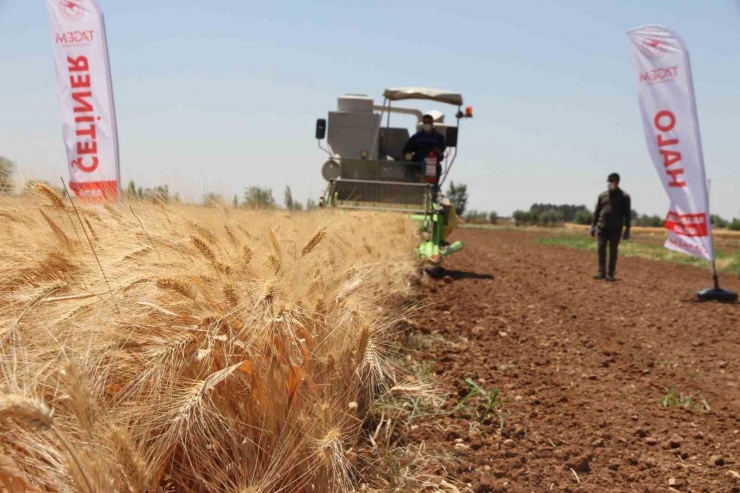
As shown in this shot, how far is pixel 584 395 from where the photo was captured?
484 cm

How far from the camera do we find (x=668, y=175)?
11180 mm

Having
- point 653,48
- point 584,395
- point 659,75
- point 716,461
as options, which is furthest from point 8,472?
point 653,48

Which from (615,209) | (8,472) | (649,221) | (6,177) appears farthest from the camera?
(649,221)

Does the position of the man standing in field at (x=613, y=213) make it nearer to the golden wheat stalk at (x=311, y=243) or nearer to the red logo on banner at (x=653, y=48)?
the red logo on banner at (x=653, y=48)

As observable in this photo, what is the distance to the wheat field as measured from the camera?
1.84 meters

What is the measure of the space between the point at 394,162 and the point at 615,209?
14.0 feet

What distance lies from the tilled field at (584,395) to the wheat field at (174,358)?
3.04 ft

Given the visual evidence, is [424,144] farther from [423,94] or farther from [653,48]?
[653,48]

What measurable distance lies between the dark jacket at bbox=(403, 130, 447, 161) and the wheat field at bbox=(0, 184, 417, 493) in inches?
429

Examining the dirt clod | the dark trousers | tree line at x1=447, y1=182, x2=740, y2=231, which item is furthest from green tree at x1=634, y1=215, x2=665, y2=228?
the dirt clod

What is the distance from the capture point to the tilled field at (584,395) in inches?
137

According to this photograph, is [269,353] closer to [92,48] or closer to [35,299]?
[35,299]

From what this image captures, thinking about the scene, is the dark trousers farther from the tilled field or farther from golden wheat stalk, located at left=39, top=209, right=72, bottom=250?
golden wheat stalk, located at left=39, top=209, right=72, bottom=250

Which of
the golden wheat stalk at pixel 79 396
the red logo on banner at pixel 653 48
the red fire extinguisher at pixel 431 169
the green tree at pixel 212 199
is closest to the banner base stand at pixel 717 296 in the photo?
the red logo on banner at pixel 653 48
